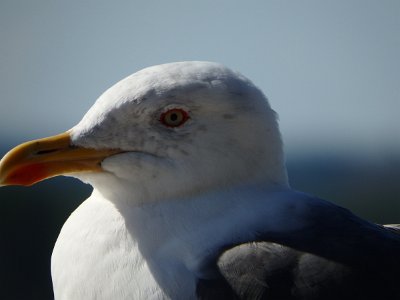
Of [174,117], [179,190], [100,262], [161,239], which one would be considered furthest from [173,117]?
[100,262]

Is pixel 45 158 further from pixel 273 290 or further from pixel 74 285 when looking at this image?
pixel 273 290

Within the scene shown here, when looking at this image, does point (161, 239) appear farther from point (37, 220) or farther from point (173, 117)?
point (37, 220)

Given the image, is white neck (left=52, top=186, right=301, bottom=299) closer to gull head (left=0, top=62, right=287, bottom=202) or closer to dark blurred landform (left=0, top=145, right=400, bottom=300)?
gull head (left=0, top=62, right=287, bottom=202)

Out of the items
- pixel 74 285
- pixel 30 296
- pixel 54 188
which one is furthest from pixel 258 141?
pixel 54 188

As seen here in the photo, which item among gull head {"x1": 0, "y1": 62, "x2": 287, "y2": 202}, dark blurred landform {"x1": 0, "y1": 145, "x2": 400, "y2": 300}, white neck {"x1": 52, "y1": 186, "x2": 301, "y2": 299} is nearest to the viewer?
white neck {"x1": 52, "y1": 186, "x2": 301, "y2": 299}

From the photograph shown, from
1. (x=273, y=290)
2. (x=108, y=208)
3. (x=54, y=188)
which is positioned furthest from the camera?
(x=54, y=188)

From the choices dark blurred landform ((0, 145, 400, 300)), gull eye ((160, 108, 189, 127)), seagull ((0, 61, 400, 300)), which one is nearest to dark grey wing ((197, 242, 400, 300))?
seagull ((0, 61, 400, 300))
